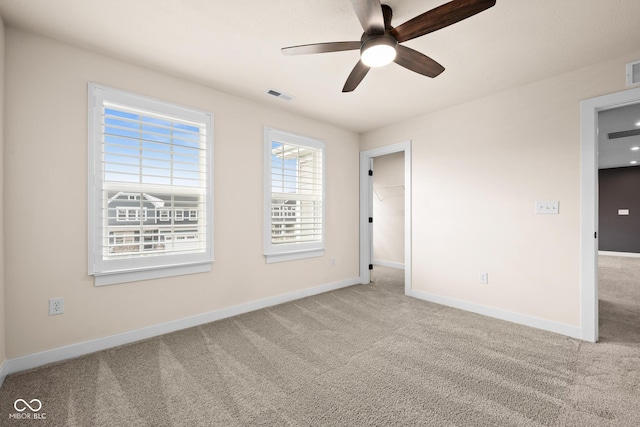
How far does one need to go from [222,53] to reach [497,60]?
243 centimetres

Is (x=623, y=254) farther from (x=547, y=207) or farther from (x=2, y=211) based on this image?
(x=2, y=211)

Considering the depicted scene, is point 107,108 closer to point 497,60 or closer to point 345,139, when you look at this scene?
point 345,139

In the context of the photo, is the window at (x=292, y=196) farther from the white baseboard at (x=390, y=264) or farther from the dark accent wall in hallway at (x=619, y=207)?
the dark accent wall in hallway at (x=619, y=207)

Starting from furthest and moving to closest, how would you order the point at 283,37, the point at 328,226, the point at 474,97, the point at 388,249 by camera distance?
the point at 388,249 → the point at 328,226 → the point at 474,97 → the point at 283,37

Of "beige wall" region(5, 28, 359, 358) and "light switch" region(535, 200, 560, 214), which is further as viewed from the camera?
"light switch" region(535, 200, 560, 214)

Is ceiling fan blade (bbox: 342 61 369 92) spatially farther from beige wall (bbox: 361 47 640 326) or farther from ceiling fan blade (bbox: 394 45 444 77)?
beige wall (bbox: 361 47 640 326)

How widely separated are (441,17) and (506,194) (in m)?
2.30

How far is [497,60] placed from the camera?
2547mm

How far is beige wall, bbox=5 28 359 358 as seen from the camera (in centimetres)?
212

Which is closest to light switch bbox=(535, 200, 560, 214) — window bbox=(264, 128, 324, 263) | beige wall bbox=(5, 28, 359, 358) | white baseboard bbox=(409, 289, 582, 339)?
white baseboard bbox=(409, 289, 582, 339)

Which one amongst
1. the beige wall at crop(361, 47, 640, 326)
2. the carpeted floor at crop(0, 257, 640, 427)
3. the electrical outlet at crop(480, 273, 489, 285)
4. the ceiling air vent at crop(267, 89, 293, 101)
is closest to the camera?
the carpeted floor at crop(0, 257, 640, 427)

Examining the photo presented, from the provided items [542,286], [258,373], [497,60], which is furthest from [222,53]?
[542,286]

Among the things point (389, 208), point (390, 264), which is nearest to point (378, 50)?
A: point (389, 208)

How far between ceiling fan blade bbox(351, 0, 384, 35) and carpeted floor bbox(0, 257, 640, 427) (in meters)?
2.29
